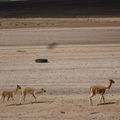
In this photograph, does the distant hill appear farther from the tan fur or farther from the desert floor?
the tan fur

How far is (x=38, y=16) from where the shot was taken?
175ft

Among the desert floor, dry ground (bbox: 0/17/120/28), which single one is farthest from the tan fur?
dry ground (bbox: 0/17/120/28)

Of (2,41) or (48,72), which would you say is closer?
(48,72)

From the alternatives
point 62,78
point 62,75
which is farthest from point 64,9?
point 62,78

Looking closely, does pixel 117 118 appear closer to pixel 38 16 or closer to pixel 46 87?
pixel 46 87

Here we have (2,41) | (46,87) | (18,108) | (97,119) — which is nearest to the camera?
(97,119)

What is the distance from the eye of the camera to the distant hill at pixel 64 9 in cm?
5497

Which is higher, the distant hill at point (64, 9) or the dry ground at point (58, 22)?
the distant hill at point (64, 9)

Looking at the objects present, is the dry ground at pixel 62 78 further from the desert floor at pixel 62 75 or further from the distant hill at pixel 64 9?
the distant hill at pixel 64 9

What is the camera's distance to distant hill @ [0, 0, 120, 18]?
5497cm

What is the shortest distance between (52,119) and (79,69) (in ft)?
27.4

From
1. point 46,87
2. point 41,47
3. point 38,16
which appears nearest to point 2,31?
point 41,47

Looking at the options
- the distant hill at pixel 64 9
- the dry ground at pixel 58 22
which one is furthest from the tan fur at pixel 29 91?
the distant hill at pixel 64 9

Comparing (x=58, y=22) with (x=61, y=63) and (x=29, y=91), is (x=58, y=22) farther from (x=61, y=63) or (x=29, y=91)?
(x=29, y=91)
